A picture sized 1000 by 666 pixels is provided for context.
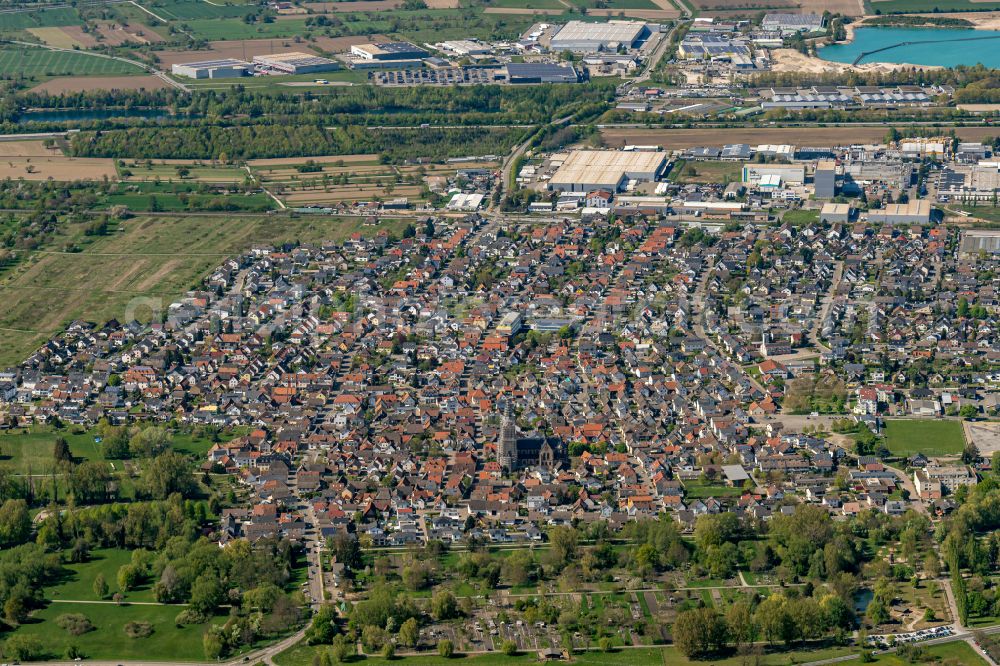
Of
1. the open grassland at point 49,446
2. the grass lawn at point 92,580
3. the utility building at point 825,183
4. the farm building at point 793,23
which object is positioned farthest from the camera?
the farm building at point 793,23

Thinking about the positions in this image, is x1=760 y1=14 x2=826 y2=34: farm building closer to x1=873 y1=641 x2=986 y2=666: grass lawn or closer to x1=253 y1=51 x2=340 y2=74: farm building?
x1=253 y1=51 x2=340 y2=74: farm building

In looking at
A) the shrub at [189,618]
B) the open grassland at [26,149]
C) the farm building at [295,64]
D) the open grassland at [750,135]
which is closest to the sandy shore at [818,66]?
the open grassland at [750,135]

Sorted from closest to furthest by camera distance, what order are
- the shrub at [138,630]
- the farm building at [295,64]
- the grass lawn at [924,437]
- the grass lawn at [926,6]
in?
the shrub at [138,630] < the grass lawn at [924,437] < the farm building at [295,64] < the grass lawn at [926,6]

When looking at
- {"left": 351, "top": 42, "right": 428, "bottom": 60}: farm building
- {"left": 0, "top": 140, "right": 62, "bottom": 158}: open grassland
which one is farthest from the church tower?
{"left": 351, "top": 42, "right": 428, "bottom": 60}: farm building

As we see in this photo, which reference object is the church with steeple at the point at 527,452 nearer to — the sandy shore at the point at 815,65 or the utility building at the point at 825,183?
the utility building at the point at 825,183

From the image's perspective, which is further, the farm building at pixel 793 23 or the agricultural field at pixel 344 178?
the farm building at pixel 793 23

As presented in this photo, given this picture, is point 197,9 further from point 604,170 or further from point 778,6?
point 604,170

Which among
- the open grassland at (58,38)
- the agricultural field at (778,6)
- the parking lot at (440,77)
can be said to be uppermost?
the open grassland at (58,38)
